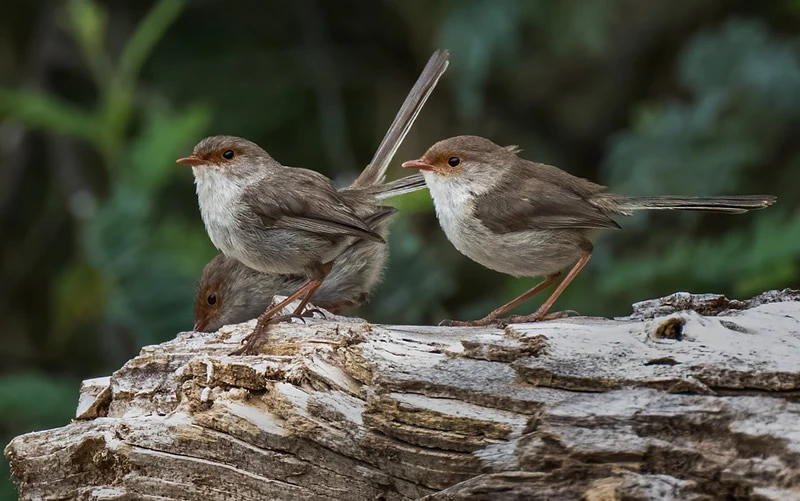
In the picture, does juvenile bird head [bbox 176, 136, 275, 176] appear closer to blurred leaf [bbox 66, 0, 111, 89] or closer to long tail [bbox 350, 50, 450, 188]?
long tail [bbox 350, 50, 450, 188]

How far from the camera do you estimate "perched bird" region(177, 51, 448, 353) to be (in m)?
4.93

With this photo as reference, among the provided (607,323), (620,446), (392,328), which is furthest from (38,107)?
(620,446)

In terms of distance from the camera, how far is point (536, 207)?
15.7 ft

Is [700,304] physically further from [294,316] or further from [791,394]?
[294,316]

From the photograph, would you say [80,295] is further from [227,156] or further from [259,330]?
[259,330]

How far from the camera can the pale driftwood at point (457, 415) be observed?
342 cm

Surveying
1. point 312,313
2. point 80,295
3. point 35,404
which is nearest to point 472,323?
point 312,313

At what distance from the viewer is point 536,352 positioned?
157 inches

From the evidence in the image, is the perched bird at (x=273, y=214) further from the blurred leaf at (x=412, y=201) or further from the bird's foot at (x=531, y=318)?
the blurred leaf at (x=412, y=201)

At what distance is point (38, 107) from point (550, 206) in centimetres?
429

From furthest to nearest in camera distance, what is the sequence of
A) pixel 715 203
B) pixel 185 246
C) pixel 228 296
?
pixel 185 246
pixel 228 296
pixel 715 203

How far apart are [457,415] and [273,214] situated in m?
1.52

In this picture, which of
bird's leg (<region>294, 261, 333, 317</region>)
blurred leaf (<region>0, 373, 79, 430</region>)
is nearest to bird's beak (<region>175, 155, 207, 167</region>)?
bird's leg (<region>294, 261, 333, 317</region>)

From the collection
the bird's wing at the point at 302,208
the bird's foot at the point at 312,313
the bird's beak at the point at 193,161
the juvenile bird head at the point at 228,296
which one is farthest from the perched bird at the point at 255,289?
the bird's beak at the point at 193,161
